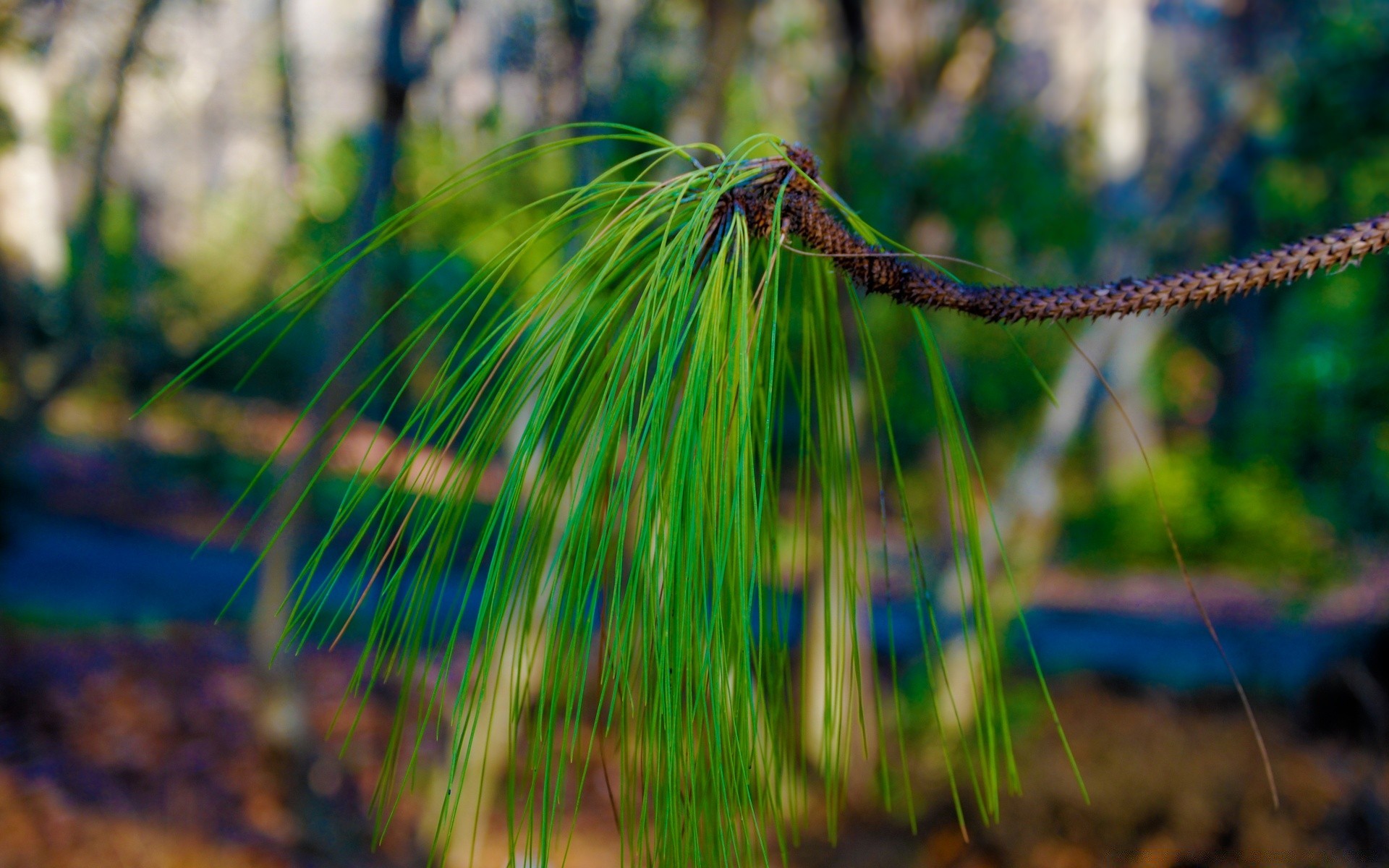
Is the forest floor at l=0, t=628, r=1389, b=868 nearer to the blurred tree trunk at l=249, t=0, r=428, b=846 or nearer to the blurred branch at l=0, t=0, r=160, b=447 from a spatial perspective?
the blurred tree trunk at l=249, t=0, r=428, b=846

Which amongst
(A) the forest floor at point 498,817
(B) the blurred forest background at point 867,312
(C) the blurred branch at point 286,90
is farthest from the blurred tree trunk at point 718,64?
(A) the forest floor at point 498,817

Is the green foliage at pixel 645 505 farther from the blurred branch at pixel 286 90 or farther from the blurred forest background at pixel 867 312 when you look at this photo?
the blurred branch at pixel 286 90

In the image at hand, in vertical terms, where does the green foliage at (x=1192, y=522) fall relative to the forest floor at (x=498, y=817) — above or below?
above

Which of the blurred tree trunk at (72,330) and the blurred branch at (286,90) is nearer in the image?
the blurred branch at (286,90)

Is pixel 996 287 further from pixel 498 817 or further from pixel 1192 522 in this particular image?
pixel 1192 522

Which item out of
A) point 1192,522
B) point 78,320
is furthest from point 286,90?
point 1192,522

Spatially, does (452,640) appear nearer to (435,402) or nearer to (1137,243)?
(435,402)

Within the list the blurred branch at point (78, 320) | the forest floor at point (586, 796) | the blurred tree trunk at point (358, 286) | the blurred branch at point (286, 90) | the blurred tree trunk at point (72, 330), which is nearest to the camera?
the blurred tree trunk at point (358, 286)
